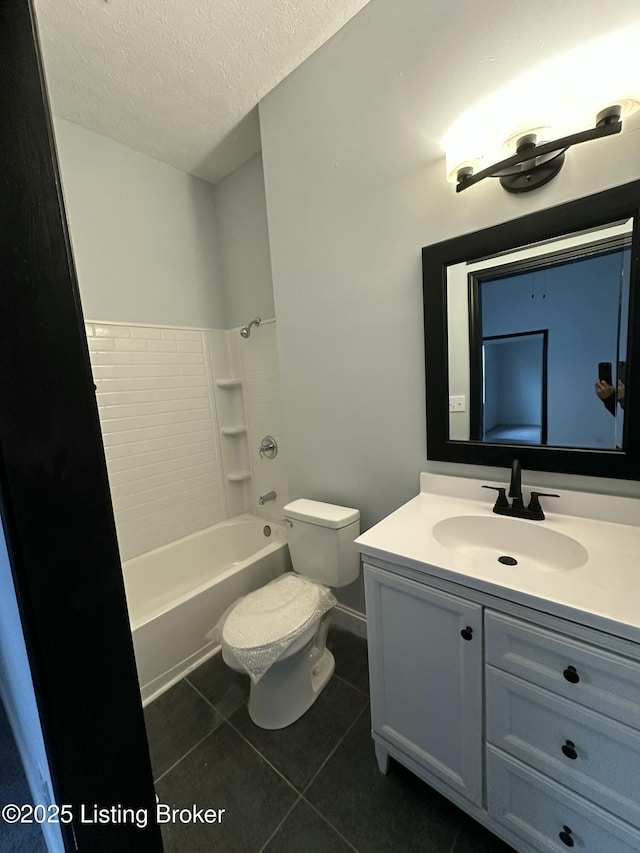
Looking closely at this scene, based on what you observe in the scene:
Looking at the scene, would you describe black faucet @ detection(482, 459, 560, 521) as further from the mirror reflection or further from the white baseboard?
the white baseboard

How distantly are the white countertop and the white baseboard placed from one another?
832 mm

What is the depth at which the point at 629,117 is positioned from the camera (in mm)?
931

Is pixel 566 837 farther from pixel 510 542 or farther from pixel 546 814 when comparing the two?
pixel 510 542

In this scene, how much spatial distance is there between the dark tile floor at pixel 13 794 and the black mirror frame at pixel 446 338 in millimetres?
1784

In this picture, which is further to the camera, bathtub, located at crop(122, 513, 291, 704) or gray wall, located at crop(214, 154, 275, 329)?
gray wall, located at crop(214, 154, 275, 329)

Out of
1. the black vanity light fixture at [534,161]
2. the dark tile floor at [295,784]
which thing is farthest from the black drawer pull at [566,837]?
the black vanity light fixture at [534,161]

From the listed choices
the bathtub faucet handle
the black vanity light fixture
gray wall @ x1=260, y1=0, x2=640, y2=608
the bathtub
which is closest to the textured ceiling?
gray wall @ x1=260, y1=0, x2=640, y2=608

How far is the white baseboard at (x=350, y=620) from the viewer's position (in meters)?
1.77

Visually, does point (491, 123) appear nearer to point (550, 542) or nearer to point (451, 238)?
point (451, 238)

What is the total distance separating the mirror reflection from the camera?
104 cm

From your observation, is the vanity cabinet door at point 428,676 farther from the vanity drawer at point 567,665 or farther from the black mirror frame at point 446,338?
the black mirror frame at point 446,338

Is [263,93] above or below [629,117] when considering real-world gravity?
above

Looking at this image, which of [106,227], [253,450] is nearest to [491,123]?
[106,227]

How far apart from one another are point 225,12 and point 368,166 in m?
0.73
